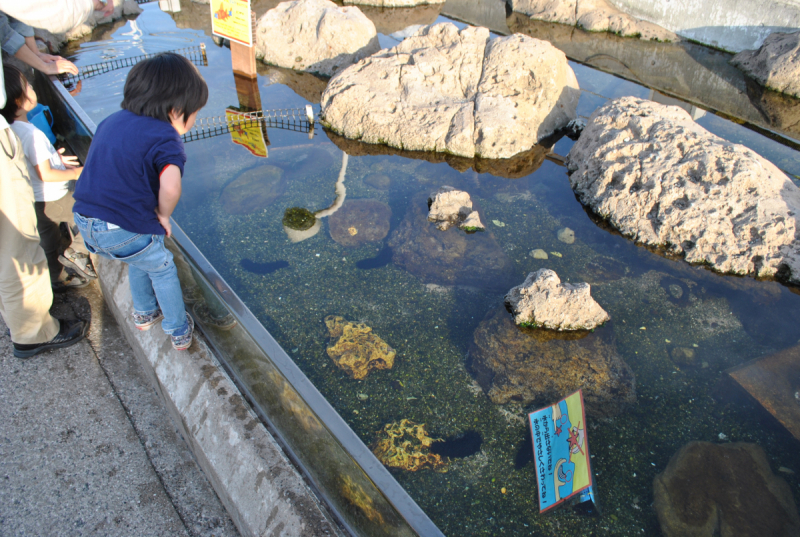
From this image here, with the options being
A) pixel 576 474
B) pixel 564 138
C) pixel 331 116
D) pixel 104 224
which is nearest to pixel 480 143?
pixel 564 138

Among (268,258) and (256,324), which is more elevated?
(256,324)

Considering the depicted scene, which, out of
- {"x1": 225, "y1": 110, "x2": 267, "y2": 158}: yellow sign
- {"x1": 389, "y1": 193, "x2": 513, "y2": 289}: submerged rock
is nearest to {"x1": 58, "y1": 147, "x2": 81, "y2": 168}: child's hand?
{"x1": 389, "y1": 193, "x2": 513, "y2": 289}: submerged rock

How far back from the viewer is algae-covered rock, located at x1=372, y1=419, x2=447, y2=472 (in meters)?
2.80

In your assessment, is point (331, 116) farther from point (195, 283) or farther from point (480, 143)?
point (195, 283)

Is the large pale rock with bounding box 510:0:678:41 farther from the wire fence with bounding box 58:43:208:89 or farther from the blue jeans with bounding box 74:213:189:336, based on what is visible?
the blue jeans with bounding box 74:213:189:336

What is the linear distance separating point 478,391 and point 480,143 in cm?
329

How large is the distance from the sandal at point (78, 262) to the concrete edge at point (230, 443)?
70 cm

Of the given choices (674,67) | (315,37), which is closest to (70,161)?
(315,37)

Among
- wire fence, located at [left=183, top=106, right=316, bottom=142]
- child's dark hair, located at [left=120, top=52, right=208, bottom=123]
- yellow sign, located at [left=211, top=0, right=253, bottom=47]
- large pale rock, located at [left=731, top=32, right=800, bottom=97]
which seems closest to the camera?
child's dark hair, located at [left=120, top=52, right=208, bottom=123]

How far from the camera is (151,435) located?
230 cm

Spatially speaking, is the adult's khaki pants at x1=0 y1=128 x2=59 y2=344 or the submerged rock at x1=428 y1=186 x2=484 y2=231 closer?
the adult's khaki pants at x1=0 y1=128 x2=59 y2=344

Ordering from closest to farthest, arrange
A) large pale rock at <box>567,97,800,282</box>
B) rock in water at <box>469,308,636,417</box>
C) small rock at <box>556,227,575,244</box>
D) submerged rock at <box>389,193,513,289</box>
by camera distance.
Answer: rock in water at <box>469,308,636,417</box>, submerged rock at <box>389,193,513,289</box>, large pale rock at <box>567,97,800,282</box>, small rock at <box>556,227,575,244</box>

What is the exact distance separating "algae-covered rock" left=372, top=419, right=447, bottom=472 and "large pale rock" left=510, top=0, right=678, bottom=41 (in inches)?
405

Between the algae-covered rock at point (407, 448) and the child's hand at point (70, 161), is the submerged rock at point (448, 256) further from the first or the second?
the child's hand at point (70, 161)
